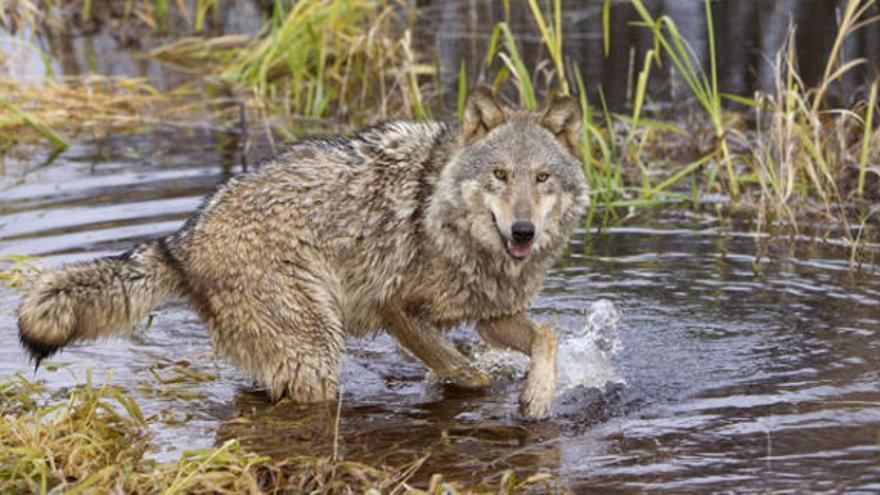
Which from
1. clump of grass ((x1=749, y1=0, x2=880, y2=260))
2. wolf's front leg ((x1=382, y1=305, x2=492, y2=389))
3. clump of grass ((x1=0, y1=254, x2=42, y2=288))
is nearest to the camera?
wolf's front leg ((x1=382, y1=305, x2=492, y2=389))

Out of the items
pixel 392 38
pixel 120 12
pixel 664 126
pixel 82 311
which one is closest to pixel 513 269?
pixel 82 311

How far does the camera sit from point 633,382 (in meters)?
6.72

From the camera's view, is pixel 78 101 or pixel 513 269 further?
pixel 78 101

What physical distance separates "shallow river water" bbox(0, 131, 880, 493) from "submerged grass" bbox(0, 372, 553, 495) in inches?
10.4

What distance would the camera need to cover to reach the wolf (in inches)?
Answer: 243

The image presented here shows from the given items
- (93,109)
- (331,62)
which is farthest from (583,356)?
(93,109)

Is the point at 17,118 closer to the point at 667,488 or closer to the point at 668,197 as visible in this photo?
the point at 668,197

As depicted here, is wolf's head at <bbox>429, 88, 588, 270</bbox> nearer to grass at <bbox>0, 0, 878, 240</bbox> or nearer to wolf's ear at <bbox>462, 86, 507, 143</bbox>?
wolf's ear at <bbox>462, 86, 507, 143</bbox>

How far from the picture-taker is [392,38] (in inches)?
485

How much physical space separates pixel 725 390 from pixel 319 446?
6.37ft

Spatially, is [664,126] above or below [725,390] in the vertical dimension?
above

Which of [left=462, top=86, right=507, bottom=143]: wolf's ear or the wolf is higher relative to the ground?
[left=462, top=86, right=507, bottom=143]: wolf's ear

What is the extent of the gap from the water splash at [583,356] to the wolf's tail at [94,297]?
73.9 inches

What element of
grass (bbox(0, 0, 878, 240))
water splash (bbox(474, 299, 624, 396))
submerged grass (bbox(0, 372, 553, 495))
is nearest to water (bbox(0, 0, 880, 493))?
water splash (bbox(474, 299, 624, 396))
